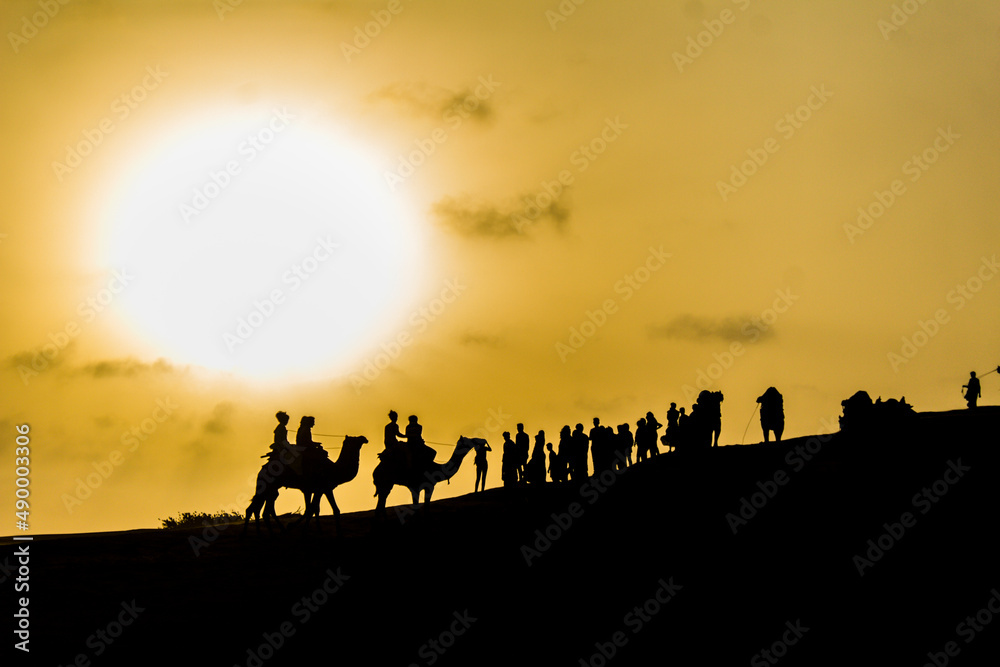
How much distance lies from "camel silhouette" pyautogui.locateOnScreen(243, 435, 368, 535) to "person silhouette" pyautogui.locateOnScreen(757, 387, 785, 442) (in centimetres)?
1141

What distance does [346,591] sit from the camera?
21.2 metres

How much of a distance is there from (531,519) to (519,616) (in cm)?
611

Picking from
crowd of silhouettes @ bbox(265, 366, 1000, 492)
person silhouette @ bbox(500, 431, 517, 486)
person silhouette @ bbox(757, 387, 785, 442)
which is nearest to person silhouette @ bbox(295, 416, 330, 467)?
crowd of silhouettes @ bbox(265, 366, 1000, 492)

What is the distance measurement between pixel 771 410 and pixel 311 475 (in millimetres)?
13080

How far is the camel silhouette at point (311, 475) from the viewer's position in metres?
27.4

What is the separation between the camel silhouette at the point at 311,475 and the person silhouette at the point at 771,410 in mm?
11408

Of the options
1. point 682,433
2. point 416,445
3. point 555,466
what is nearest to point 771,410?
point 682,433

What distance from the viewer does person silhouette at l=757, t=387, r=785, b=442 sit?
32156 millimetres

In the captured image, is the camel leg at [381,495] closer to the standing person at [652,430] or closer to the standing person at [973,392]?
the standing person at [652,430]

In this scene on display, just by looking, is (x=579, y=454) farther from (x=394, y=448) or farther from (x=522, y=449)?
(x=394, y=448)

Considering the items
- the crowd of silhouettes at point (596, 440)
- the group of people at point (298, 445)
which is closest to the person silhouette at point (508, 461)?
the crowd of silhouettes at point (596, 440)

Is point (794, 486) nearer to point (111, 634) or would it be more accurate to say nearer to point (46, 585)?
point (111, 634)

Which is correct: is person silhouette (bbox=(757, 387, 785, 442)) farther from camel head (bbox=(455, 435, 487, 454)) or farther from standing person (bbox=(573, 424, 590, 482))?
camel head (bbox=(455, 435, 487, 454))

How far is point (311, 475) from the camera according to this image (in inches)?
1078
